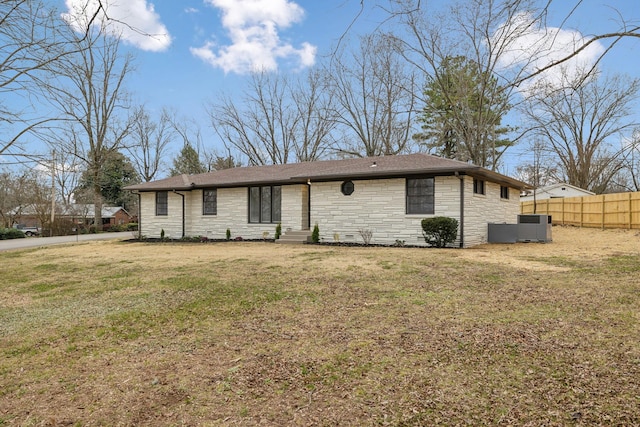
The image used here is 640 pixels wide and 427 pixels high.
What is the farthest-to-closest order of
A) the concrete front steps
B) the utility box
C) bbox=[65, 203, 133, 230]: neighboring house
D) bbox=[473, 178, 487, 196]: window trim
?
1. bbox=[65, 203, 133, 230]: neighboring house
2. the concrete front steps
3. the utility box
4. bbox=[473, 178, 487, 196]: window trim

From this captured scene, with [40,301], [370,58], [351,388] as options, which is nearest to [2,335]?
[40,301]

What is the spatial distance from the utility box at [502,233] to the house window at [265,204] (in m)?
8.40

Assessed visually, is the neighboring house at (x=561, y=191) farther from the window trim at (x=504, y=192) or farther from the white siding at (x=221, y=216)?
the white siding at (x=221, y=216)

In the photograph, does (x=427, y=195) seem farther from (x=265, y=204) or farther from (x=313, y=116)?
(x=313, y=116)

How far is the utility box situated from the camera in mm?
14125

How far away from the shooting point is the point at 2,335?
4152 millimetres

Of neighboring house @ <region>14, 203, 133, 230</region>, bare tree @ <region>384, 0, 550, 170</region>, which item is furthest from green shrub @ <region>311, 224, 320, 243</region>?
neighboring house @ <region>14, 203, 133, 230</region>

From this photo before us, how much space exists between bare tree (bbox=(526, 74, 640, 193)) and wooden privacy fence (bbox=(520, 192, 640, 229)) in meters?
5.61

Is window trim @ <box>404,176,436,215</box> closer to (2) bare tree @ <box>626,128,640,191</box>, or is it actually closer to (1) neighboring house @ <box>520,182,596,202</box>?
(1) neighboring house @ <box>520,182,596,202</box>

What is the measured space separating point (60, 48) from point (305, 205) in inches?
435

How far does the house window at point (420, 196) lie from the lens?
1302 centimetres

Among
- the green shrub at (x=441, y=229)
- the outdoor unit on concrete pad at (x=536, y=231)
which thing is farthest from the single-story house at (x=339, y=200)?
the outdoor unit on concrete pad at (x=536, y=231)

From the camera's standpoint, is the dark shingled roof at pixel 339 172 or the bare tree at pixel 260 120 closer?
the dark shingled roof at pixel 339 172

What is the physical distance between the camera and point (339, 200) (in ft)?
47.4
